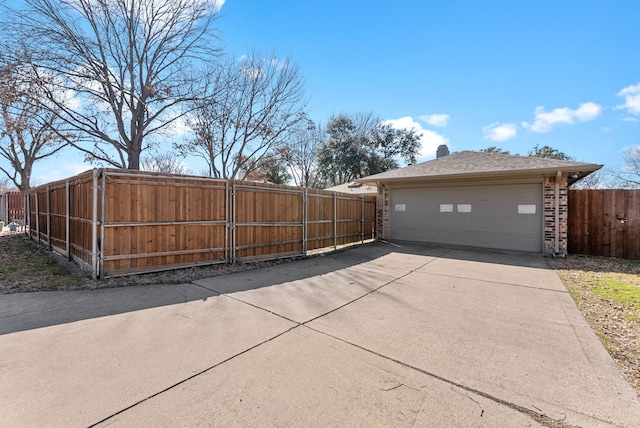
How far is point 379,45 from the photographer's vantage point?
36.1 feet

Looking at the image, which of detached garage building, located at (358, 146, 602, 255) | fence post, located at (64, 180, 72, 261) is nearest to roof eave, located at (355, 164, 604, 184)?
detached garage building, located at (358, 146, 602, 255)

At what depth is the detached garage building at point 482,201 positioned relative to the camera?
8414 mm

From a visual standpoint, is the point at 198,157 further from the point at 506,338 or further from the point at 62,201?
the point at 506,338

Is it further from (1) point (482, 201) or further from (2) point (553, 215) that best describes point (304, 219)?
(2) point (553, 215)

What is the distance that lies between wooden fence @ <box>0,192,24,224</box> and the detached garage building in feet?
63.6

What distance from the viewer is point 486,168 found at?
917cm

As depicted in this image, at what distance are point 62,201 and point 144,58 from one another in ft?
20.9

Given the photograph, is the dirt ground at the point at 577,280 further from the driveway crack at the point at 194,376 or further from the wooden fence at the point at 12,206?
the wooden fence at the point at 12,206

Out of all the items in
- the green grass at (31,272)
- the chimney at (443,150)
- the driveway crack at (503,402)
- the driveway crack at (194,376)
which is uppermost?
the chimney at (443,150)

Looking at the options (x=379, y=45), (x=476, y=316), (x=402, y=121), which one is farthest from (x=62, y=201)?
(x=402, y=121)

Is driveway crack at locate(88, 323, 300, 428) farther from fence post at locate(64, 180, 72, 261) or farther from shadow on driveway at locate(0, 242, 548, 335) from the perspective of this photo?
fence post at locate(64, 180, 72, 261)

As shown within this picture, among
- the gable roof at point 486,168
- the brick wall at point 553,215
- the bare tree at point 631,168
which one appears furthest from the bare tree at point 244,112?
the bare tree at point 631,168

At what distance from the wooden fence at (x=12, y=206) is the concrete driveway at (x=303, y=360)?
16732 mm

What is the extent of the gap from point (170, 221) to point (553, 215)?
1064cm
